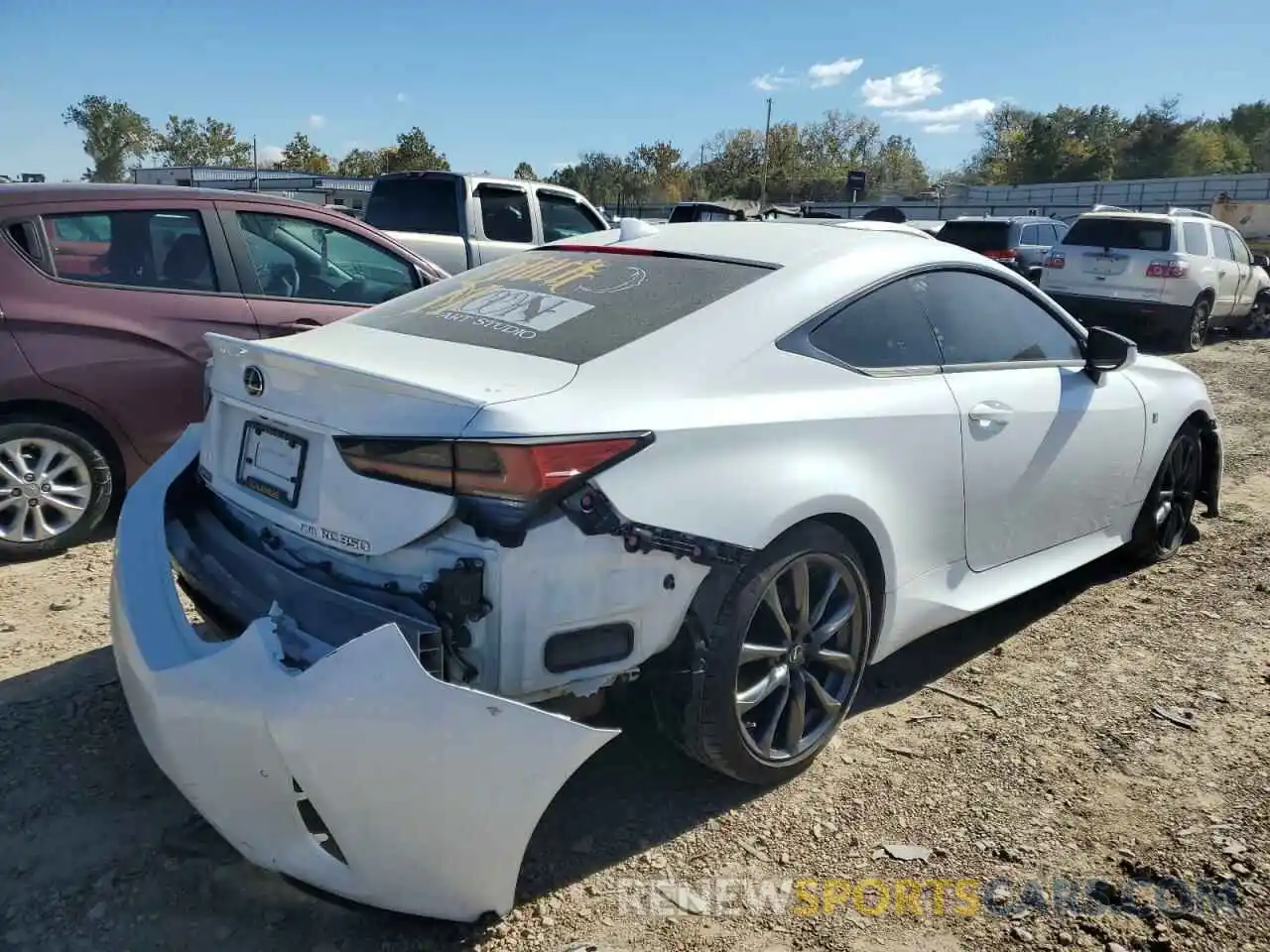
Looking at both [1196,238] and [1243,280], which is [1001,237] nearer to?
[1243,280]

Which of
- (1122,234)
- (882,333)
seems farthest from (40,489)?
(1122,234)

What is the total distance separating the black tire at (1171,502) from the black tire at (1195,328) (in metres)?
9.08

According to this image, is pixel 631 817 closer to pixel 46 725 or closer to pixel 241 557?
pixel 241 557

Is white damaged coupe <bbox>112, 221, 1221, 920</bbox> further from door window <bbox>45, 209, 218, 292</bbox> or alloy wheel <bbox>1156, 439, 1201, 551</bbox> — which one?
door window <bbox>45, 209, 218, 292</bbox>

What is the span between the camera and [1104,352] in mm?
4020

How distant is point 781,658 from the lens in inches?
111

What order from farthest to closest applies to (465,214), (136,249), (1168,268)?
1. (1168,268)
2. (465,214)
3. (136,249)

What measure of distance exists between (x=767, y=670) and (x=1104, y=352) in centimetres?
221

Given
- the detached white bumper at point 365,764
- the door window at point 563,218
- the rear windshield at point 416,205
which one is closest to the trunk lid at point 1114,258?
the door window at point 563,218

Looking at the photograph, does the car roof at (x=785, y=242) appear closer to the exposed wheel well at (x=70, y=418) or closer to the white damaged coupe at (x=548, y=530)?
the white damaged coupe at (x=548, y=530)

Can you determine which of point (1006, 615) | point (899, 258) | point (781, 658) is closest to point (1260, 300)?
point (1006, 615)

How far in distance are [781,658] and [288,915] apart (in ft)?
4.66

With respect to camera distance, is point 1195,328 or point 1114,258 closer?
point 1114,258

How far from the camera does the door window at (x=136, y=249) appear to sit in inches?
184
